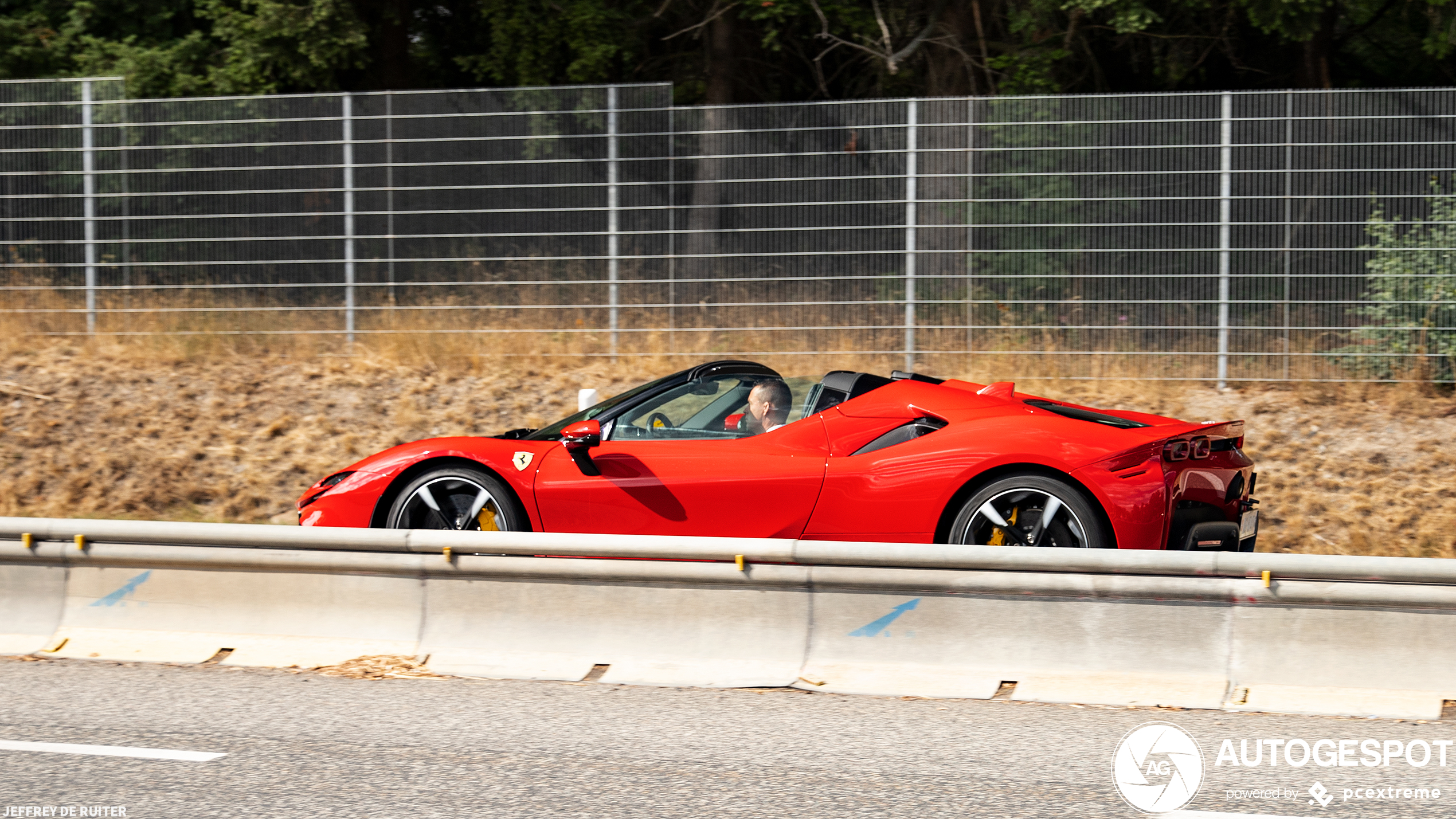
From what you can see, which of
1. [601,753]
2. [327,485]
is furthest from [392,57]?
[601,753]

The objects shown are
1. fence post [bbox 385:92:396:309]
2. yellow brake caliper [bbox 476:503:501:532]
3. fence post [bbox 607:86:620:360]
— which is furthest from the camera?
fence post [bbox 385:92:396:309]

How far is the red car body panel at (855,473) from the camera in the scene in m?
6.22

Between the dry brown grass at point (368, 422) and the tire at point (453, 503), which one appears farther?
the dry brown grass at point (368, 422)

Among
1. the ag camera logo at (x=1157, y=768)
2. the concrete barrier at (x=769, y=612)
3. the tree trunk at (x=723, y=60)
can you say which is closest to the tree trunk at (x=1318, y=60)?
the tree trunk at (x=723, y=60)

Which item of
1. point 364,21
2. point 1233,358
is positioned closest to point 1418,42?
point 1233,358

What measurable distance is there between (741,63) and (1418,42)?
8.74m

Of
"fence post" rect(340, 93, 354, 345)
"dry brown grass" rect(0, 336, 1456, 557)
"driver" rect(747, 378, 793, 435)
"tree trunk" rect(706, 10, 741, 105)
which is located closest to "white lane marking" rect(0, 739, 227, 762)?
"driver" rect(747, 378, 793, 435)

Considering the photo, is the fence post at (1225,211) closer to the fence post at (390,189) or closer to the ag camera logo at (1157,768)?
the ag camera logo at (1157,768)

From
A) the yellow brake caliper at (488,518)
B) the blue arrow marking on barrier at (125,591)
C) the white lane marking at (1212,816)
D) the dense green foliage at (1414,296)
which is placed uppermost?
the dense green foliage at (1414,296)

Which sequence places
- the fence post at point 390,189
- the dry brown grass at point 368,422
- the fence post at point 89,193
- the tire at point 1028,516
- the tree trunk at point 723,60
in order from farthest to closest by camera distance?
the tree trunk at point 723,60
the fence post at point 89,193
the fence post at point 390,189
the dry brown grass at point 368,422
the tire at point 1028,516

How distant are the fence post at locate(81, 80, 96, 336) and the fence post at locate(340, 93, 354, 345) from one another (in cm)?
261

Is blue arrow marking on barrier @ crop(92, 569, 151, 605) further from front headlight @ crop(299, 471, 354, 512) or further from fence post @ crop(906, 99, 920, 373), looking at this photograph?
fence post @ crop(906, 99, 920, 373)

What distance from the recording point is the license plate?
6.67 metres

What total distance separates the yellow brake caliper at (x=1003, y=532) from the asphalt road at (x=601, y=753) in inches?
46.3
